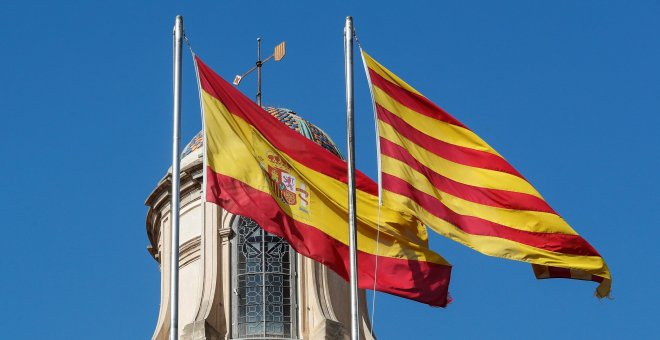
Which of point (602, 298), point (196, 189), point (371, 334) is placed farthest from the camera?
point (196, 189)

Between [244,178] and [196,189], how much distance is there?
8766 mm

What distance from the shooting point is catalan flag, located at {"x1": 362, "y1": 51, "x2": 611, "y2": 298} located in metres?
34.1

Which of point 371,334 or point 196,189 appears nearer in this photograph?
point 371,334

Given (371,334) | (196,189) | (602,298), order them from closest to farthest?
(602,298), (371,334), (196,189)

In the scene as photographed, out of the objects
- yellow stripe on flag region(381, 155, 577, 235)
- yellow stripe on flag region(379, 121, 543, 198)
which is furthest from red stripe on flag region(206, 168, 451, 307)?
yellow stripe on flag region(379, 121, 543, 198)

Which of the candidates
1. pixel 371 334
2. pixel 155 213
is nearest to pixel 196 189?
pixel 155 213

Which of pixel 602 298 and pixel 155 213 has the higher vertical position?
pixel 155 213

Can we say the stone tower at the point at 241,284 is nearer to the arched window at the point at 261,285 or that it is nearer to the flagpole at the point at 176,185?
the arched window at the point at 261,285

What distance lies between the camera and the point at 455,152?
35.5 metres

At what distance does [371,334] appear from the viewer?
39.0m

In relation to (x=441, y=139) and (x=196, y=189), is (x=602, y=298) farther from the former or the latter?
(x=196, y=189)

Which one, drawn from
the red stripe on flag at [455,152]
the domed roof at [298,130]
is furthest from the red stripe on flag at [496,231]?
the domed roof at [298,130]

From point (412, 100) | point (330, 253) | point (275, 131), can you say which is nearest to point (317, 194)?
point (330, 253)

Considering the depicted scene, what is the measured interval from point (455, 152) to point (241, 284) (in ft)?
23.9
